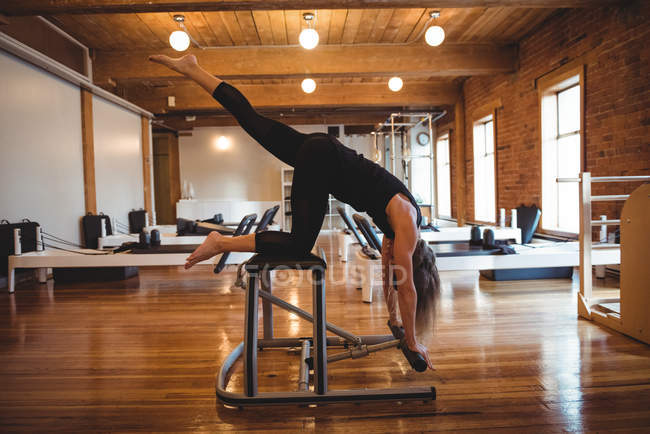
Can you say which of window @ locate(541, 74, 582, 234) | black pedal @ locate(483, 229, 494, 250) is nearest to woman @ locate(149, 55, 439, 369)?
black pedal @ locate(483, 229, 494, 250)

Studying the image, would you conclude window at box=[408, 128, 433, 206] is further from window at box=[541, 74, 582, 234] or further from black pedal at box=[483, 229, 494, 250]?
black pedal at box=[483, 229, 494, 250]

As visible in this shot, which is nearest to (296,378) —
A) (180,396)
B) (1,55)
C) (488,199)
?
(180,396)

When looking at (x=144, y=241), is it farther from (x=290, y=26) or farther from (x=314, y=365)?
(x=314, y=365)

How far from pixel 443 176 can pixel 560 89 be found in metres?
4.55

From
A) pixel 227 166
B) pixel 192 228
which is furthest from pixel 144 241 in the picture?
pixel 227 166

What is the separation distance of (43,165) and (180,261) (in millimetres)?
2343

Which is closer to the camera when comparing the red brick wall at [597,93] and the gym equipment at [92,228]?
the red brick wall at [597,93]

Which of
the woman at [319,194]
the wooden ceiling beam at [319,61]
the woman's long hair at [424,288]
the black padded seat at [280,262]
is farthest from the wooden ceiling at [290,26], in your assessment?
the black padded seat at [280,262]

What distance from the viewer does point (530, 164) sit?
5859 millimetres

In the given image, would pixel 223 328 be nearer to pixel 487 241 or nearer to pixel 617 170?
pixel 487 241

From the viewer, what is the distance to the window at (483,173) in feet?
24.7

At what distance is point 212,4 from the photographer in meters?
3.81

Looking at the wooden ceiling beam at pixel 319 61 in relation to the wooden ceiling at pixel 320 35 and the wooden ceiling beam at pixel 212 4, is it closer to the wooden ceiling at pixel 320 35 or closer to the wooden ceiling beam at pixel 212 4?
the wooden ceiling at pixel 320 35

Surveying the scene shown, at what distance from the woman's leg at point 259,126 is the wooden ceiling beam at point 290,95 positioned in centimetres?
572
